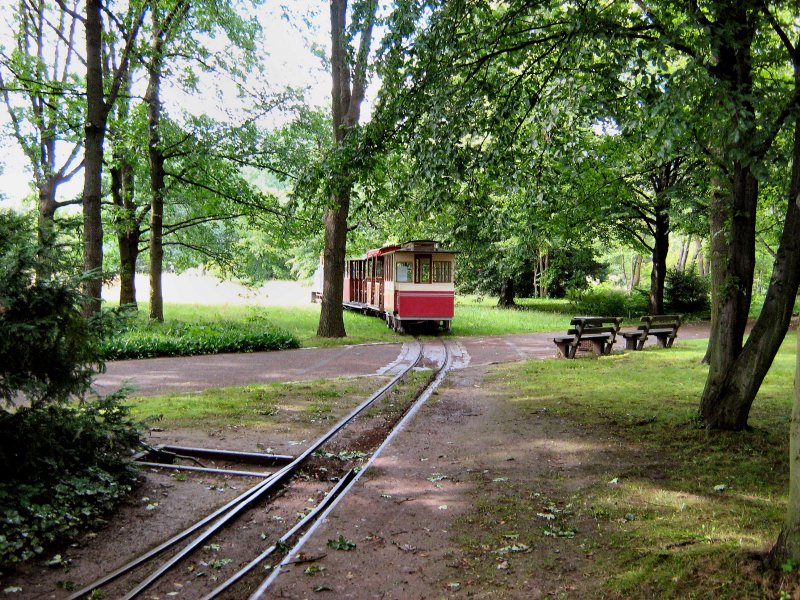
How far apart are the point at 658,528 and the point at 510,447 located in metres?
2.57

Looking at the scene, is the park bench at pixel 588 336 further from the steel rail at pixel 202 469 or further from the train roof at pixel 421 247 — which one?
the steel rail at pixel 202 469

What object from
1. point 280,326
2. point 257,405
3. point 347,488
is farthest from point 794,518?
point 280,326

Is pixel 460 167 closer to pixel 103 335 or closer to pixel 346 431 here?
pixel 346 431

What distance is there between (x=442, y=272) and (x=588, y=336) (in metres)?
7.69

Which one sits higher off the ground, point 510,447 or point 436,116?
point 436,116

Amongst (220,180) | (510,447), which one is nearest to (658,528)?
(510,447)

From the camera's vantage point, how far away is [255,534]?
4836mm

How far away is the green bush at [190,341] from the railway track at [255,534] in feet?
26.6

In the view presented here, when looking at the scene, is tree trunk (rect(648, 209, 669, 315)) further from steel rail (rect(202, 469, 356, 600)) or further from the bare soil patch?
steel rail (rect(202, 469, 356, 600))

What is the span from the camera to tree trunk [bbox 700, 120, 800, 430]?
6.09 metres

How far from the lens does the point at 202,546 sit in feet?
14.9

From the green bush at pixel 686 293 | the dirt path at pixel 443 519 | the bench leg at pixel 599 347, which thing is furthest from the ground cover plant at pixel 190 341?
the green bush at pixel 686 293

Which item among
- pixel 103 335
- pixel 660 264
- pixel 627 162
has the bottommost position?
pixel 103 335

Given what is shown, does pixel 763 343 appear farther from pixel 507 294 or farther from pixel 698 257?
pixel 698 257
